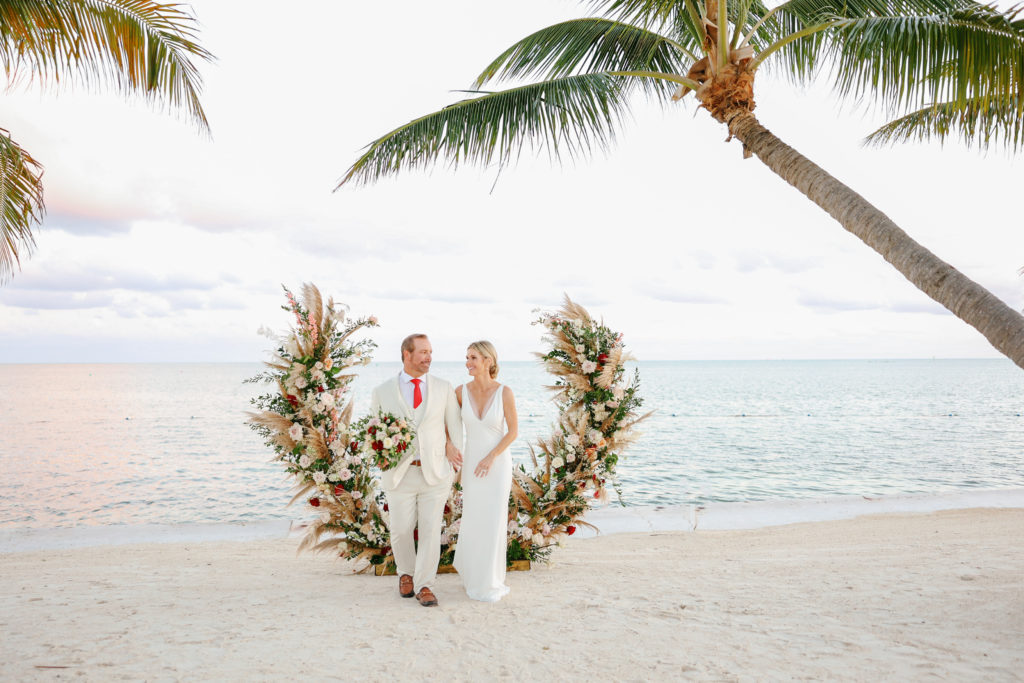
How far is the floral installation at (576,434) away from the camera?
21.0ft

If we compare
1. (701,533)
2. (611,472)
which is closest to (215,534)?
(611,472)

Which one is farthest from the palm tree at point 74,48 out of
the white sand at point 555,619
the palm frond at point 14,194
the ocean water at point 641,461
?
the ocean water at point 641,461

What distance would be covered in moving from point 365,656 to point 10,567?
507 centimetres

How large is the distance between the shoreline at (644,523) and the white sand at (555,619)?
5.16 ft

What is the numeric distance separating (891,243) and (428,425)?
3693 millimetres

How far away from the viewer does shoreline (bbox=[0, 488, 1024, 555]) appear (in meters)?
8.70

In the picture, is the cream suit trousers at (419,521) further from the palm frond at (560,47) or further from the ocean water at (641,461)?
the ocean water at (641,461)

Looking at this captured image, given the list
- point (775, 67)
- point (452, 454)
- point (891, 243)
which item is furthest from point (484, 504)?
point (775, 67)

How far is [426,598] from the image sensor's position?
506 centimetres

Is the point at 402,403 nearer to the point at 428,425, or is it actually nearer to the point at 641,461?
the point at 428,425

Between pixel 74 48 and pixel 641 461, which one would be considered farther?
pixel 641 461

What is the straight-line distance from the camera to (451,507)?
6082 mm

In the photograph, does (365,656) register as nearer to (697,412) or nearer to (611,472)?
(611,472)

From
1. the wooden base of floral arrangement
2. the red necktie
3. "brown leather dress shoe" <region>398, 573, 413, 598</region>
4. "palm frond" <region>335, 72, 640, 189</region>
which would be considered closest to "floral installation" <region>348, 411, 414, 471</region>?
the red necktie
